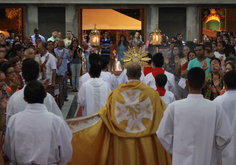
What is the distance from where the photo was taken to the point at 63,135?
3.24 meters

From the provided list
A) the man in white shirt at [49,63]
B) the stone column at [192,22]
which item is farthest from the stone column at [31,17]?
the man in white shirt at [49,63]

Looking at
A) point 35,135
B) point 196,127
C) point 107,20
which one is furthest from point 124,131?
point 107,20

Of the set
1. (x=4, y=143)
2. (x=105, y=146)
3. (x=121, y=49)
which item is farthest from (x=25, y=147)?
(x=121, y=49)

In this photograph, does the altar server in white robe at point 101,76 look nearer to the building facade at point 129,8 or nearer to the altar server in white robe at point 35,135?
the altar server in white robe at point 35,135

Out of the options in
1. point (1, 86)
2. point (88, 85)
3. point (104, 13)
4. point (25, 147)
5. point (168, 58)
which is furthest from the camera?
point (104, 13)

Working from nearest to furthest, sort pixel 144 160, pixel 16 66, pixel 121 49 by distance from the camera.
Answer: pixel 144 160 < pixel 16 66 < pixel 121 49

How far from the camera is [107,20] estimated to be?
773 inches

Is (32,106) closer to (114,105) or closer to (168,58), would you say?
(114,105)

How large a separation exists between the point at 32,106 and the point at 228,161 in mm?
2560

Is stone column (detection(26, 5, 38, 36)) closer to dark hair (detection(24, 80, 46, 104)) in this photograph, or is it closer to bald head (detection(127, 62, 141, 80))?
bald head (detection(127, 62, 141, 80))

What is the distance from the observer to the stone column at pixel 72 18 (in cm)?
1625

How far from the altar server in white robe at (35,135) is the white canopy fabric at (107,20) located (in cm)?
1615

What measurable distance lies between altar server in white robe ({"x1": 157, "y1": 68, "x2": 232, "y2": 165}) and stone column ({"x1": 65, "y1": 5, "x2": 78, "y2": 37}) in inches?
520

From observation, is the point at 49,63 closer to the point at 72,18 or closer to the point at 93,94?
the point at 93,94
